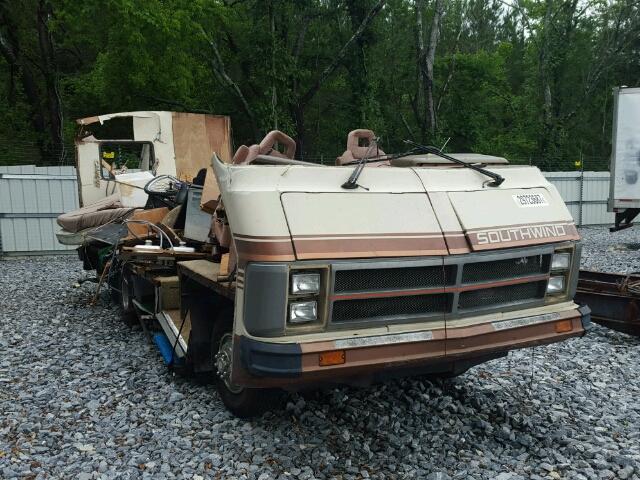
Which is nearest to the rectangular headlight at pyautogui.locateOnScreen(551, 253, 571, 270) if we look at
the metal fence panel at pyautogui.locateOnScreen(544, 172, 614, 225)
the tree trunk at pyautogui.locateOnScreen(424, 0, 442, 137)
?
the metal fence panel at pyautogui.locateOnScreen(544, 172, 614, 225)

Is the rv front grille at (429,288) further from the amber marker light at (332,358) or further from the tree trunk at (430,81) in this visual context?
the tree trunk at (430,81)

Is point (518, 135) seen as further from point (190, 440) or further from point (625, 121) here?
point (190, 440)

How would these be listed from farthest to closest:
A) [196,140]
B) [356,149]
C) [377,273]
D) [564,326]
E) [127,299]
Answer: [196,140] → [127,299] → [356,149] → [564,326] → [377,273]

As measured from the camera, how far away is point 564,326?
13.6 feet

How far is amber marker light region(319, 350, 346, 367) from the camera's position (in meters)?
3.42

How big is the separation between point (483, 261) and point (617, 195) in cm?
1093

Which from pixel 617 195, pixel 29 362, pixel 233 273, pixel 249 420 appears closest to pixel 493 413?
pixel 249 420

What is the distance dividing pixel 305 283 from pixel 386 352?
0.62 m

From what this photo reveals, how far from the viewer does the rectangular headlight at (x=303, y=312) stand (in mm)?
3459

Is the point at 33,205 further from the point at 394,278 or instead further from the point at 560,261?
the point at 560,261

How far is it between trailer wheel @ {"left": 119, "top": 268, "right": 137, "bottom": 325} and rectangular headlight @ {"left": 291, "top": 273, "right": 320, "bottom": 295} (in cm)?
417

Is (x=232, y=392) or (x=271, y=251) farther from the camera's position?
(x=232, y=392)

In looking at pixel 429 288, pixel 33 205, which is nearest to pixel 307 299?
pixel 429 288

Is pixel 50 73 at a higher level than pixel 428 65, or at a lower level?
lower
